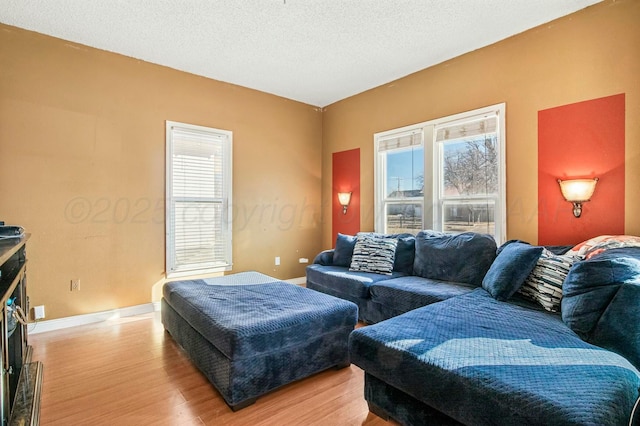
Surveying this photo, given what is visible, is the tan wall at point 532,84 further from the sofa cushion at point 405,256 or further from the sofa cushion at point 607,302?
the sofa cushion at point 607,302

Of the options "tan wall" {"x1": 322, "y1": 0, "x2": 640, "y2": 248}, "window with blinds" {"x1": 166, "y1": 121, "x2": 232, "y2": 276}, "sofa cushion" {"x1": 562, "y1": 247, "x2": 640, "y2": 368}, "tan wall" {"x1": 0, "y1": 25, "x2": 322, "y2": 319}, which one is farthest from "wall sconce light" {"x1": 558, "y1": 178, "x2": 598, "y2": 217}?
"window with blinds" {"x1": 166, "y1": 121, "x2": 232, "y2": 276}

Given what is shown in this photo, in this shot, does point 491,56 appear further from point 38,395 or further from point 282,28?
point 38,395

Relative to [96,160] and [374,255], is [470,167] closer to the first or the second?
[374,255]

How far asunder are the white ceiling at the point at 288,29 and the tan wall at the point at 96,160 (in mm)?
278

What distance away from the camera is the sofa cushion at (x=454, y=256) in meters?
3.02

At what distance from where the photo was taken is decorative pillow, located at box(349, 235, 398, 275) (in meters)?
3.66

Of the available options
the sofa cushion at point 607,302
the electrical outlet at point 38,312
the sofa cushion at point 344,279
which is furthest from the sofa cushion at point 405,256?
the electrical outlet at point 38,312

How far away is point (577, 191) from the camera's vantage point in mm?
2742

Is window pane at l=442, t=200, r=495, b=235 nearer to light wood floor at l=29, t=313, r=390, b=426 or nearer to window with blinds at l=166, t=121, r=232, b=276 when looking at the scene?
light wood floor at l=29, t=313, r=390, b=426

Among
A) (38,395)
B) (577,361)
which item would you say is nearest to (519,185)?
(577,361)

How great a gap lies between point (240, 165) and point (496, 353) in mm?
3833

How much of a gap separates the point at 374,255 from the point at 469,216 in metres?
1.14

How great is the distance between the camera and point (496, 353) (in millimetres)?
1574

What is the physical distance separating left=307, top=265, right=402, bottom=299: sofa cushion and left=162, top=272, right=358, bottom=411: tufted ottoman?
0.76 m
